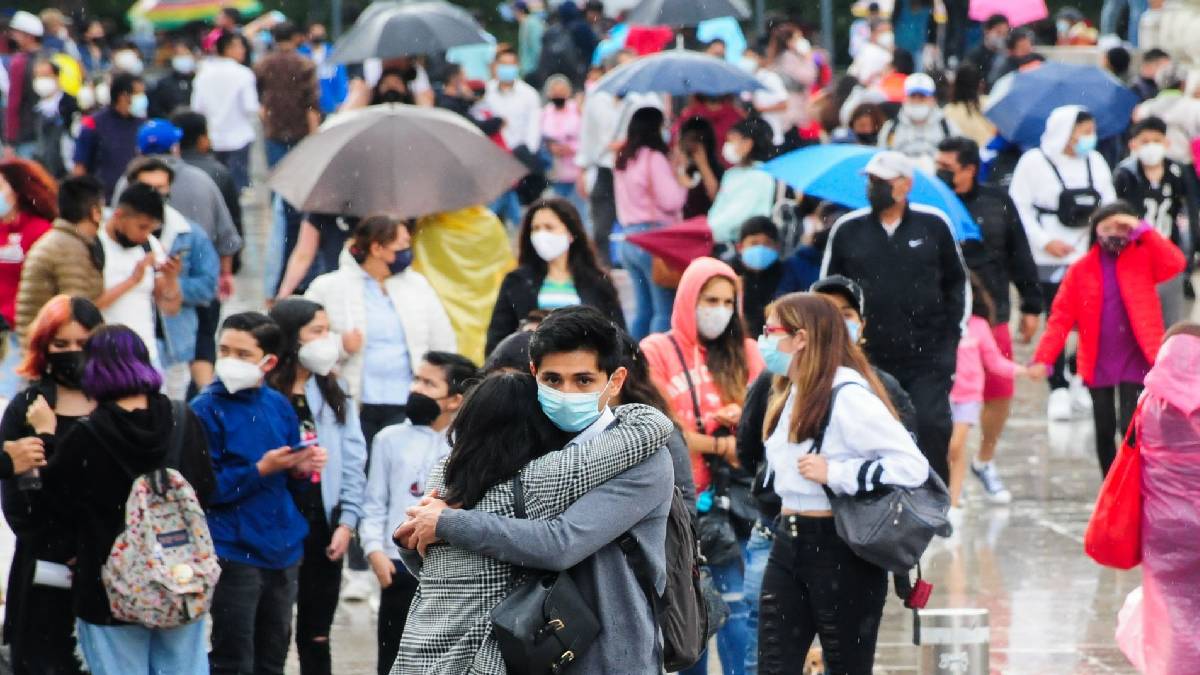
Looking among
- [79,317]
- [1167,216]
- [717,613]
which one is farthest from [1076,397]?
[79,317]

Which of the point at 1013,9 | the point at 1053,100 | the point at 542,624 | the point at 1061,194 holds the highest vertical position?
the point at 542,624

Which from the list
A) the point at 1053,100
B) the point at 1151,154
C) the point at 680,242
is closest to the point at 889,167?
the point at 680,242

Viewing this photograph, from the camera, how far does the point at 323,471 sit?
26.6ft

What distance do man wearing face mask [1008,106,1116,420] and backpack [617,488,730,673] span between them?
8.97 metres

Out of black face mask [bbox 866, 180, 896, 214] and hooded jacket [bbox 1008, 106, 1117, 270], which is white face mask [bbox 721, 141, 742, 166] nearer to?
hooded jacket [bbox 1008, 106, 1117, 270]

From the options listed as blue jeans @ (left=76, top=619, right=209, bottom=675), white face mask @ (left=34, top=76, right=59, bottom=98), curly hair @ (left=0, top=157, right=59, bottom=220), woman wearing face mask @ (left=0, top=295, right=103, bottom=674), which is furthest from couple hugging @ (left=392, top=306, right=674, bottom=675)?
white face mask @ (left=34, top=76, right=59, bottom=98)

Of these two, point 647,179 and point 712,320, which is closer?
point 712,320

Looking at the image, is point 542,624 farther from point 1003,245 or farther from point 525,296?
point 1003,245

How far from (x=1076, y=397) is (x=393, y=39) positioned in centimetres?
543

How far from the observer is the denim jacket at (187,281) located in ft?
36.5

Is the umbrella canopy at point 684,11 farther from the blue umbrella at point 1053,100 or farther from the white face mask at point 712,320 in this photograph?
the white face mask at point 712,320

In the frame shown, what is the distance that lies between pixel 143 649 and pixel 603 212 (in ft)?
30.8

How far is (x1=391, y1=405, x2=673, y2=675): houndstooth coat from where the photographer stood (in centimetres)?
483

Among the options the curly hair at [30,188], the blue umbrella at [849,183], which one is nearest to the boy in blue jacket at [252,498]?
the curly hair at [30,188]
